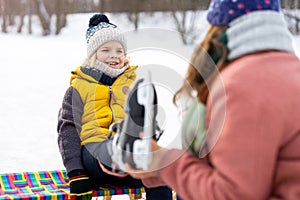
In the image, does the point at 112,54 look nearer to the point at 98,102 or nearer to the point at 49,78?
the point at 98,102

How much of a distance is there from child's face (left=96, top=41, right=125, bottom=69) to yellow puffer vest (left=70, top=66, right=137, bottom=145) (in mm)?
73

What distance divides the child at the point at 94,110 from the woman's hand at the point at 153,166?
4.39ft

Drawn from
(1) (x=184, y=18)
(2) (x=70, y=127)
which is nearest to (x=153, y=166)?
(2) (x=70, y=127)

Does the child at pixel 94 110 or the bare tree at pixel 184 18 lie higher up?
the child at pixel 94 110

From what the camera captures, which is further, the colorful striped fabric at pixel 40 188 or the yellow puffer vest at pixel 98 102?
the yellow puffer vest at pixel 98 102

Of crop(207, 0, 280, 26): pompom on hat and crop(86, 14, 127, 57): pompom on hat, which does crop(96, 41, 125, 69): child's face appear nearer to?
crop(86, 14, 127, 57): pompom on hat

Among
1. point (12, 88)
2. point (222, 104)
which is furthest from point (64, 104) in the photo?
point (12, 88)

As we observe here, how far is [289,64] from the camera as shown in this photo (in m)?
1.72

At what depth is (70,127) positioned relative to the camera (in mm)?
3430

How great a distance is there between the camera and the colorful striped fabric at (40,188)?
321 centimetres

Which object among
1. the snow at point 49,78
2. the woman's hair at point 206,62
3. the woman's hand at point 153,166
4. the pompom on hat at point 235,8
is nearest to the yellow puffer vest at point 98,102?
the snow at point 49,78

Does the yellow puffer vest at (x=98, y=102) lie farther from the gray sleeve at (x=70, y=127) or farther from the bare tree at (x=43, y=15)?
the bare tree at (x=43, y=15)

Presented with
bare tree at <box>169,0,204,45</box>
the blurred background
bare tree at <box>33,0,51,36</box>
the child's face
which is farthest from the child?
bare tree at <box>33,0,51,36</box>

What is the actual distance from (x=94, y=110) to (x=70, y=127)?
0.52 ft
